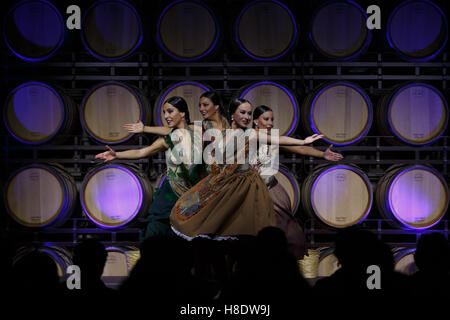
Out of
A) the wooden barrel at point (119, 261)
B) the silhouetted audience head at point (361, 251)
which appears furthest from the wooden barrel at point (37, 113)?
the silhouetted audience head at point (361, 251)

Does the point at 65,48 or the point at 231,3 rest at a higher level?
the point at 231,3

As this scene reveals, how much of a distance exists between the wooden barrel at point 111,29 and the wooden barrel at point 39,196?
3.63 ft

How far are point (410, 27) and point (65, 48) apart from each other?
9.91ft

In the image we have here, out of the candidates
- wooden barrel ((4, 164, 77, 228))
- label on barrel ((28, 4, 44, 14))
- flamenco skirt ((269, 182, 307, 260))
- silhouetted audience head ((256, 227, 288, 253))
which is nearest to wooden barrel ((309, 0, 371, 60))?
flamenco skirt ((269, 182, 307, 260))

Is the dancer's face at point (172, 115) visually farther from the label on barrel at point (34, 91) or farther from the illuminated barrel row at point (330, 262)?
the illuminated barrel row at point (330, 262)

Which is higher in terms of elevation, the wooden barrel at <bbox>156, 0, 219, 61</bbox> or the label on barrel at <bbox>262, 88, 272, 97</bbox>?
the wooden barrel at <bbox>156, 0, 219, 61</bbox>

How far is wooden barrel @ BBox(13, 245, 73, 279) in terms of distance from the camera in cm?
335

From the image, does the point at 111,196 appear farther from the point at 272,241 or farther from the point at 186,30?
the point at 272,241

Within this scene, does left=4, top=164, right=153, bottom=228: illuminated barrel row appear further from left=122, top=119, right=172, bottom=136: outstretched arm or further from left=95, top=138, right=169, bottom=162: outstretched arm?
left=122, top=119, right=172, bottom=136: outstretched arm

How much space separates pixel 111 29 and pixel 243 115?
143 cm

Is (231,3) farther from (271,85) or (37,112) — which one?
(37,112)

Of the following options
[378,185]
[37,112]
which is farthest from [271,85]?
[37,112]

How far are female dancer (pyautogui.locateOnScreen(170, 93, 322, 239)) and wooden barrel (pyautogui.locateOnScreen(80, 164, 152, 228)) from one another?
61 cm

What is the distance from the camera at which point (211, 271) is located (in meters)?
2.81
